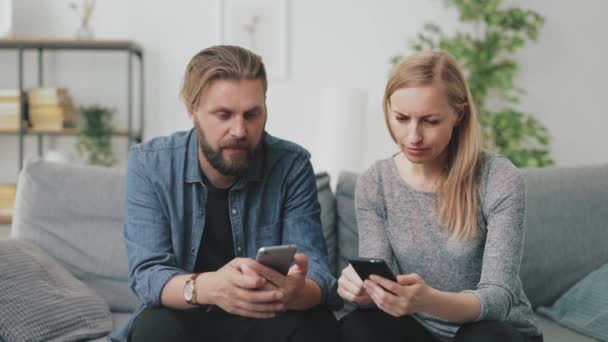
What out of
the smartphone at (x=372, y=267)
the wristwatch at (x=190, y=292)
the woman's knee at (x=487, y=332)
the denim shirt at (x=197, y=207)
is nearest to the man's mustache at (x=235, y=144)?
the denim shirt at (x=197, y=207)

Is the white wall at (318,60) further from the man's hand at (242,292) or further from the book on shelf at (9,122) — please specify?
the man's hand at (242,292)

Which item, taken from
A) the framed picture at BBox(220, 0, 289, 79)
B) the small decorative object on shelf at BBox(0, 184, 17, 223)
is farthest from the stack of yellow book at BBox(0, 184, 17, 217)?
the framed picture at BBox(220, 0, 289, 79)

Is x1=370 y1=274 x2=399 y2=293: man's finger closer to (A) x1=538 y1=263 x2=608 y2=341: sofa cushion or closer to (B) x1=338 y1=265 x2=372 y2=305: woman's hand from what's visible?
(B) x1=338 y1=265 x2=372 y2=305: woman's hand

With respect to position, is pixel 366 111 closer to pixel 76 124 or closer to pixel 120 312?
pixel 76 124

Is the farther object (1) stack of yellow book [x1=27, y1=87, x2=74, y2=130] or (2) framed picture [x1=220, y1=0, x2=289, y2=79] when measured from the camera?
(2) framed picture [x1=220, y1=0, x2=289, y2=79]

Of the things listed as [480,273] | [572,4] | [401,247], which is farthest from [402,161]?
[572,4]

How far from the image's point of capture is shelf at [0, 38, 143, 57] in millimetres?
3666

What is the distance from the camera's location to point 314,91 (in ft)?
13.5

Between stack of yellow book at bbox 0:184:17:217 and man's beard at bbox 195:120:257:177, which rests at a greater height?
man's beard at bbox 195:120:257:177

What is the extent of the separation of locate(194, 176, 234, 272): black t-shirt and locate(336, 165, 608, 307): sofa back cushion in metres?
0.49

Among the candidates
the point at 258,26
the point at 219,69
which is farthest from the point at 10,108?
the point at 219,69

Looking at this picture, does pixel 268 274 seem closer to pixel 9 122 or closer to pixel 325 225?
pixel 325 225

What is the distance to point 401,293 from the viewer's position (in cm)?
137

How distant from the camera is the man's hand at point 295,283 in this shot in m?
1.41
